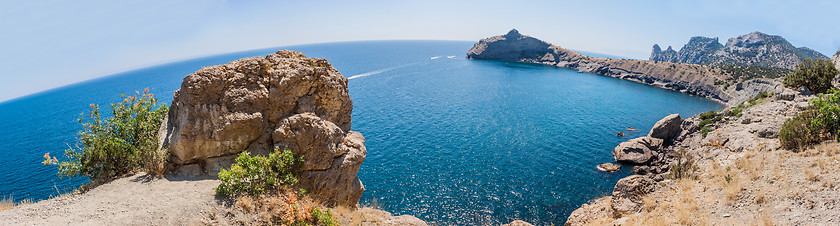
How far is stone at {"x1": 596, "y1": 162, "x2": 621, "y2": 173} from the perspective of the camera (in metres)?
37.7

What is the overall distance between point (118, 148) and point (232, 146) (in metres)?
5.49

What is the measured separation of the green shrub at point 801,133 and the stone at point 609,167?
16.4 meters

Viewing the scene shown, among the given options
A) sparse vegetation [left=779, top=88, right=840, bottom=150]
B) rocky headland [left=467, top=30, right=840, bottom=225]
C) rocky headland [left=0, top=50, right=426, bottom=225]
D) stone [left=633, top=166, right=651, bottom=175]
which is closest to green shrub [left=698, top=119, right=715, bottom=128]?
rocky headland [left=467, top=30, right=840, bottom=225]

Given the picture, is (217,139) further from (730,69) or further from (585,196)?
Answer: (730,69)

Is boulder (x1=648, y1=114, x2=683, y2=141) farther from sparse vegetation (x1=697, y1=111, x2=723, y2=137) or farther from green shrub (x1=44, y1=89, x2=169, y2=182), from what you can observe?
green shrub (x1=44, y1=89, x2=169, y2=182)

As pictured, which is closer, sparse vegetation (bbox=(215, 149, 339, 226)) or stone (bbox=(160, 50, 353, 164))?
sparse vegetation (bbox=(215, 149, 339, 226))

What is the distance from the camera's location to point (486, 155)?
41.7 metres

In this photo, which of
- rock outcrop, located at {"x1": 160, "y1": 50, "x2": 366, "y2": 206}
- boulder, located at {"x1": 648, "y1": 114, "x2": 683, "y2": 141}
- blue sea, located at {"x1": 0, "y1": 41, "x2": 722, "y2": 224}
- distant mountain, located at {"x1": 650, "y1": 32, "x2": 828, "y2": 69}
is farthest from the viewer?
distant mountain, located at {"x1": 650, "y1": 32, "x2": 828, "y2": 69}

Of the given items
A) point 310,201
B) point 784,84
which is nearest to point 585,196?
point 310,201

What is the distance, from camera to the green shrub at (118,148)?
609 inches

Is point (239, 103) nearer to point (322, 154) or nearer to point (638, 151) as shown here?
point (322, 154)

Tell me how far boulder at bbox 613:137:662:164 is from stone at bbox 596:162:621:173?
196 centimetres

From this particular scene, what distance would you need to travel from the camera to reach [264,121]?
54.9 feet

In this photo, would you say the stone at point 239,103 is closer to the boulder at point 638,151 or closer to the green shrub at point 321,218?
the green shrub at point 321,218
